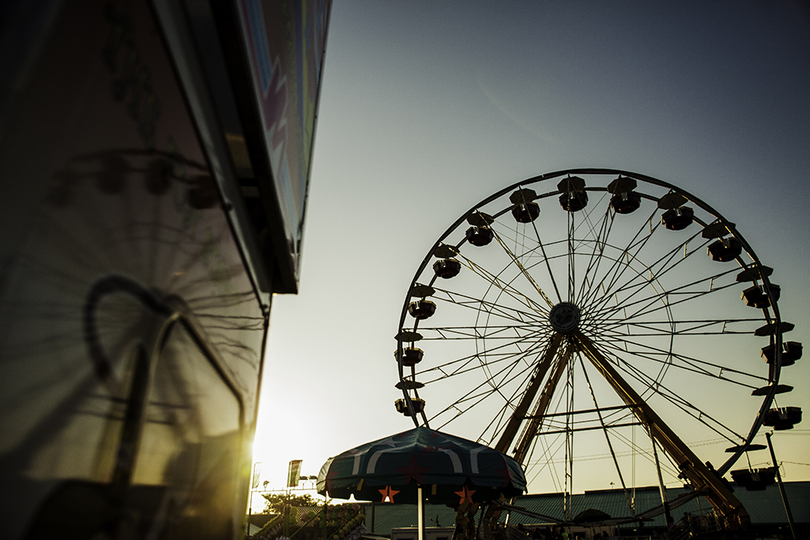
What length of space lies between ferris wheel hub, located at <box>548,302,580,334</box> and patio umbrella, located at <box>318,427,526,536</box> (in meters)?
9.91

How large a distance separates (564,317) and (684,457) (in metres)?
5.02

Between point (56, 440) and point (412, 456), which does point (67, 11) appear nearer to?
point (56, 440)

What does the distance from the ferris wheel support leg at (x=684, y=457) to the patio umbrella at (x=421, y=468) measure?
968 cm

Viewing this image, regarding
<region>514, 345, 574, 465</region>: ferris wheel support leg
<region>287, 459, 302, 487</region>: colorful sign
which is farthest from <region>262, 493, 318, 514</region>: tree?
<region>514, 345, 574, 465</region>: ferris wheel support leg

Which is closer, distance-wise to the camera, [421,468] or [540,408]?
[421,468]

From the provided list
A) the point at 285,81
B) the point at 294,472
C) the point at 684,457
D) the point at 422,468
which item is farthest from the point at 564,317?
the point at 294,472

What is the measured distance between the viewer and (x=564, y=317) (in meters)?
15.9

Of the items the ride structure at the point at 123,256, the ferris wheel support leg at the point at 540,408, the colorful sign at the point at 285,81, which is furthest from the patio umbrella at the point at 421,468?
the ferris wheel support leg at the point at 540,408

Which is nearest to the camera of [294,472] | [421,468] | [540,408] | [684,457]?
[421,468]

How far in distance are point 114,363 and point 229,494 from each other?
103 cm

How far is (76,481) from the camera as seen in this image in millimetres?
643

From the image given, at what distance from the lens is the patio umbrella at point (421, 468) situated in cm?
552

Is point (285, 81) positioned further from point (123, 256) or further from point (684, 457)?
point (684, 457)

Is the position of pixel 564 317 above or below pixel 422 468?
above
